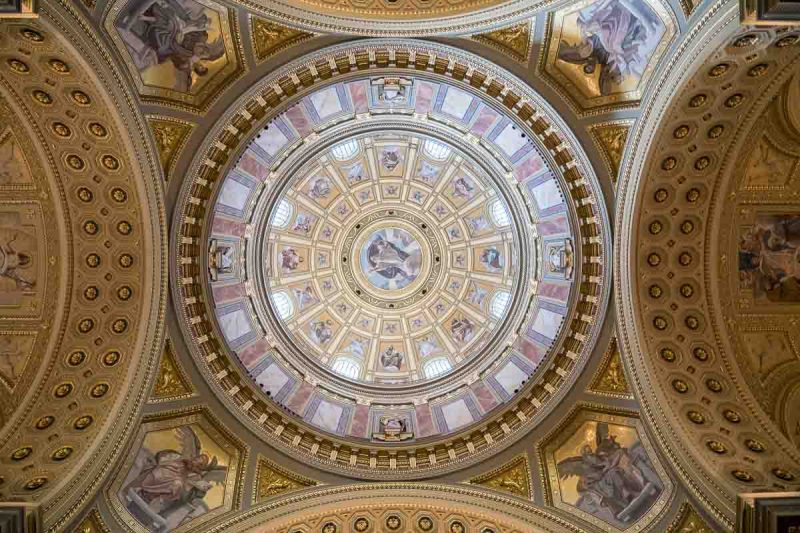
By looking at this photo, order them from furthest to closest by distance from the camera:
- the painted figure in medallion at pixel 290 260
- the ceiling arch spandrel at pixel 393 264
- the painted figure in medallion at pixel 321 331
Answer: the painted figure in medallion at pixel 321 331 → the painted figure in medallion at pixel 290 260 → the ceiling arch spandrel at pixel 393 264

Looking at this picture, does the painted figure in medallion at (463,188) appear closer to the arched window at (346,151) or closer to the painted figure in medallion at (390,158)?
the painted figure in medallion at (390,158)

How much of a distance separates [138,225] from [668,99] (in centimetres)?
1464

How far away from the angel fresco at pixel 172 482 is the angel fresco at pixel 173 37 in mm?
10777

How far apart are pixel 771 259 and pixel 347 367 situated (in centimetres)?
1696

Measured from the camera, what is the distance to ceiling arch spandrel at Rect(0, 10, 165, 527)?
14945 millimetres

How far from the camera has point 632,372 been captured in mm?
17438

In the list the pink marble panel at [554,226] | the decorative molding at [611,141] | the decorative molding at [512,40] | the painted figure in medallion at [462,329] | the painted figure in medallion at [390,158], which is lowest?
the painted figure in medallion at [462,329]

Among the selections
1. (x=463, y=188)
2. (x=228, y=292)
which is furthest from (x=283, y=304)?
(x=463, y=188)

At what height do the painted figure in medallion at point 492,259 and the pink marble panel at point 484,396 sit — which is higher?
the painted figure in medallion at point 492,259

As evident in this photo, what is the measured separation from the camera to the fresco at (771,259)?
1752 cm

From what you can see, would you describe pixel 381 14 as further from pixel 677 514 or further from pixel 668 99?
pixel 677 514

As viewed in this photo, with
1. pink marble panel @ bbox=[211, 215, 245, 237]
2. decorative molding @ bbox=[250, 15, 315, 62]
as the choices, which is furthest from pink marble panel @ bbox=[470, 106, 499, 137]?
pink marble panel @ bbox=[211, 215, 245, 237]

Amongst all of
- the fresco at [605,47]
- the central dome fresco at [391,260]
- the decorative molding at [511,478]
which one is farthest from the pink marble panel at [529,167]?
the decorative molding at [511,478]

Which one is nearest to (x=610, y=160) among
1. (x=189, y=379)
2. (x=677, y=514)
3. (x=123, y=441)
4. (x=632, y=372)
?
(x=632, y=372)
